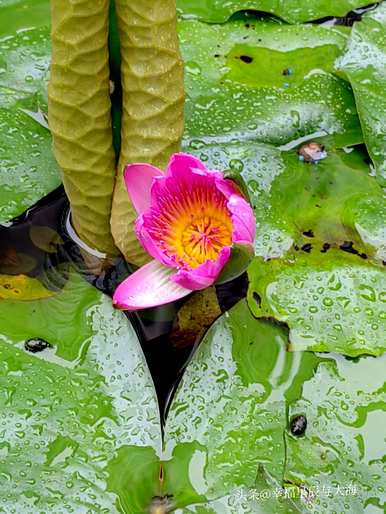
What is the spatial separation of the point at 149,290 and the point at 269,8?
3.52 ft

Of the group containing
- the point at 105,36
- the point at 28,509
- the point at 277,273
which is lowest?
the point at 28,509

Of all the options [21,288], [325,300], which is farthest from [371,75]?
[21,288]

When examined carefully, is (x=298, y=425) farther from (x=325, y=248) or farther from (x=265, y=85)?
(x=265, y=85)

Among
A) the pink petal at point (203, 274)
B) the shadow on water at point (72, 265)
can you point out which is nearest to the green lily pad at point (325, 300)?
the shadow on water at point (72, 265)

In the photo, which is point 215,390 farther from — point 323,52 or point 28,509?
point 323,52

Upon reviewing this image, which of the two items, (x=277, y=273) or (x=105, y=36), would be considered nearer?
(x=105, y=36)

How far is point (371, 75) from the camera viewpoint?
1.96m

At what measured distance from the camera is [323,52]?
209 cm

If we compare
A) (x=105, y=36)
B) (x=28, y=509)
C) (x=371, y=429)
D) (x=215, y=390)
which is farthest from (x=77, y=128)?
(x=371, y=429)

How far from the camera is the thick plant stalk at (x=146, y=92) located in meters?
1.42

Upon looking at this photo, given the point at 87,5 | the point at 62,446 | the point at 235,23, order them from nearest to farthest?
the point at 87,5 → the point at 62,446 → the point at 235,23

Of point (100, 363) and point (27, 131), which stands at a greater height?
point (27, 131)

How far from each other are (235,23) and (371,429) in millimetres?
1198

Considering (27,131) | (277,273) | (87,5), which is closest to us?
(87,5)
